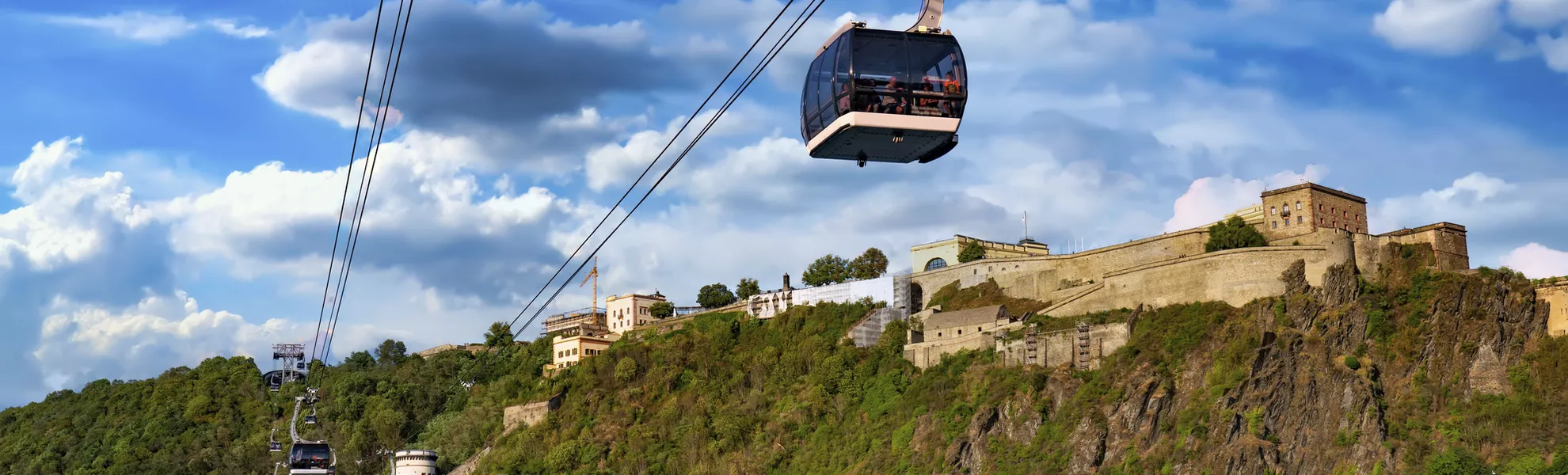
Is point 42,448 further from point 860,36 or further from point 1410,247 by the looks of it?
point 860,36

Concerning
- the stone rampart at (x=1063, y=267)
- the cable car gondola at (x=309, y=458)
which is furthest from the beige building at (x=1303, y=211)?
the cable car gondola at (x=309, y=458)

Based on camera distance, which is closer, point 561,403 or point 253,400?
point 561,403

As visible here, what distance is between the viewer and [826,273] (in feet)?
371

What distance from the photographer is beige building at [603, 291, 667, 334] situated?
13038 cm

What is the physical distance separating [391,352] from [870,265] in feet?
199

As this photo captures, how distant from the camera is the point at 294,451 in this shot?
6969 centimetres

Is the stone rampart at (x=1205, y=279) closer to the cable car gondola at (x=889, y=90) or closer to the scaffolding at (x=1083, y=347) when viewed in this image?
the scaffolding at (x=1083, y=347)

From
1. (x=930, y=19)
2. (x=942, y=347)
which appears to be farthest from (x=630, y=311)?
(x=930, y=19)

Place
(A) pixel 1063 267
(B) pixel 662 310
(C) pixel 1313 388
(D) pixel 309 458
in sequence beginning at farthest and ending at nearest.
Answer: (B) pixel 662 310 → (A) pixel 1063 267 → (C) pixel 1313 388 → (D) pixel 309 458

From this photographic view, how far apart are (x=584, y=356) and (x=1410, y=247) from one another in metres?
60.1

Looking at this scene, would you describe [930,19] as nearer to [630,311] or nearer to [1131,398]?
[1131,398]

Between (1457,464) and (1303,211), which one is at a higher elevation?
(1303,211)

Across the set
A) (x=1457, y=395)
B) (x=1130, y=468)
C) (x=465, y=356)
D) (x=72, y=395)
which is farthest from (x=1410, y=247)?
(x=72, y=395)

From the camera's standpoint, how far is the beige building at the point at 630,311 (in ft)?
428
